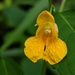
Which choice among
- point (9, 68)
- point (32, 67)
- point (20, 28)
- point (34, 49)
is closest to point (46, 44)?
point (34, 49)

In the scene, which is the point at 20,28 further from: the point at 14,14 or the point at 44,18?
the point at 44,18

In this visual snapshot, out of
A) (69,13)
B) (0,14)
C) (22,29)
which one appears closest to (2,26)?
(0,14)

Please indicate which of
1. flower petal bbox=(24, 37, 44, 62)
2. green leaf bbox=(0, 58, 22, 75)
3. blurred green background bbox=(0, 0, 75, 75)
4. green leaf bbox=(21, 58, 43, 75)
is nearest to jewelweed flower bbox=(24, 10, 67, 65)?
flower petal bbox=(24, 37, 44, 62)

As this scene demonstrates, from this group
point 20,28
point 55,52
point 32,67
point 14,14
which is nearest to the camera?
point 55,52

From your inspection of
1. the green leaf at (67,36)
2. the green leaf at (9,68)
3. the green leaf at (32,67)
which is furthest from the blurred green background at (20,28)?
the green leaf at (67,36)

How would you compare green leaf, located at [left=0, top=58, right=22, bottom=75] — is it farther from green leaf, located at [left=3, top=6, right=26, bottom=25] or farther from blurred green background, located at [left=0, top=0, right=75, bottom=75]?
green leaf, located at [left=3, top=6, right=26, bottom=25]

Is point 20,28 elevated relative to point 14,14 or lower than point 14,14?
elevated

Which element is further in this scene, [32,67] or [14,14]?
[14,14]
